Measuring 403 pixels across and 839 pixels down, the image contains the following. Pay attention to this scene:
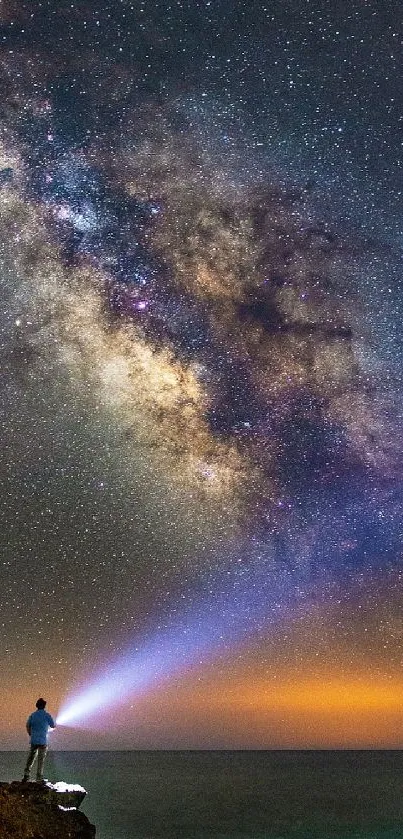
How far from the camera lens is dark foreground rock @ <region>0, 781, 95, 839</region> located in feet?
36.8

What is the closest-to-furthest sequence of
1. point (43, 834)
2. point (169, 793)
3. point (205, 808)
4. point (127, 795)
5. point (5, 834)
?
point (5, 834), point (43, 834), point (205, 808), point (127, 795), point (169, 793)

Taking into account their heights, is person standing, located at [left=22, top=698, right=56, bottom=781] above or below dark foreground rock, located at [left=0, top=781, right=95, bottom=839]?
above

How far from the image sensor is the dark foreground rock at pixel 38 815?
1123cm

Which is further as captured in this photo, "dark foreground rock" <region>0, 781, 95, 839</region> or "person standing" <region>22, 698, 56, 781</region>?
"person standing" <region>22, 698, 56, 781</region>

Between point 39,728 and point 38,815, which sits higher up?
point 39,728

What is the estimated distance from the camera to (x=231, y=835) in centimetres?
4534

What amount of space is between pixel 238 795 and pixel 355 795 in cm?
1419

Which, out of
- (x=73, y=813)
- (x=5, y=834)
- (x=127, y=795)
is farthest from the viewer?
(x=127, y=795)

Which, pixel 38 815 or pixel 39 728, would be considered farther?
pixel 39 728

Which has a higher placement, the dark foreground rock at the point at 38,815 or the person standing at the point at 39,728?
the person standing at the point at 39,728

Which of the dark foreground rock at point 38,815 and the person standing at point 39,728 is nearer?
the dark foreground rock at point 38,815

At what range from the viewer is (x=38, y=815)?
12.1m

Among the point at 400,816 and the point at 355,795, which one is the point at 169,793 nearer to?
the point at 355,795

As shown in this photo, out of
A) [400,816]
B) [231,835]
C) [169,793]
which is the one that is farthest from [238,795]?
[231,835]
